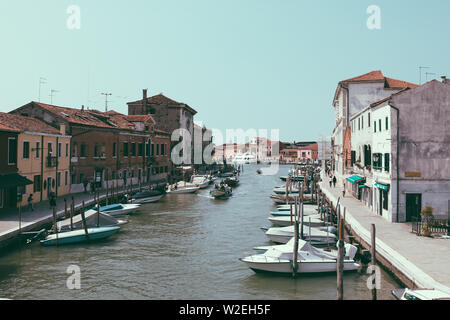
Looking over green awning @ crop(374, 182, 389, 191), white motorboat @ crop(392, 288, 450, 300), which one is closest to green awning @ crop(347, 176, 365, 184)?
green awning @ crop(374, 182, 389, 191)

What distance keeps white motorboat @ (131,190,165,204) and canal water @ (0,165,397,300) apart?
507 inches

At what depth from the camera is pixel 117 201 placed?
40.3 metres

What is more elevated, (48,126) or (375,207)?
(48,126)

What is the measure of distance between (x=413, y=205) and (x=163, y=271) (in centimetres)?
1489

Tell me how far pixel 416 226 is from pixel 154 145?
139 ft

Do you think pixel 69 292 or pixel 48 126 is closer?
pixel 69 292

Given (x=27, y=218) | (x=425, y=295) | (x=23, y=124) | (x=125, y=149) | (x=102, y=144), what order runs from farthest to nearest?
(x=125, y=149)
(x=102, y=144)
(x=23, y=124)
(x=27, y=218)
(x=425, y=295)

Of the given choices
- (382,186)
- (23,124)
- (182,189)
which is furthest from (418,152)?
(182,189)

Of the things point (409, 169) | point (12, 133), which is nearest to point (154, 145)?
point (12, 133)

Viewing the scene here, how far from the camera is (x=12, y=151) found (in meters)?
29.5

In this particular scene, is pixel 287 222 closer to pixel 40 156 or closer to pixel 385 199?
pixel 385 199

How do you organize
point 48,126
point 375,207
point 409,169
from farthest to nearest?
1. point 48,126
2. point 375,207
3. point 409,169

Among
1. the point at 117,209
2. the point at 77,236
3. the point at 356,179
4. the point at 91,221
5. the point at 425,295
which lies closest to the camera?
the point at 425,295
